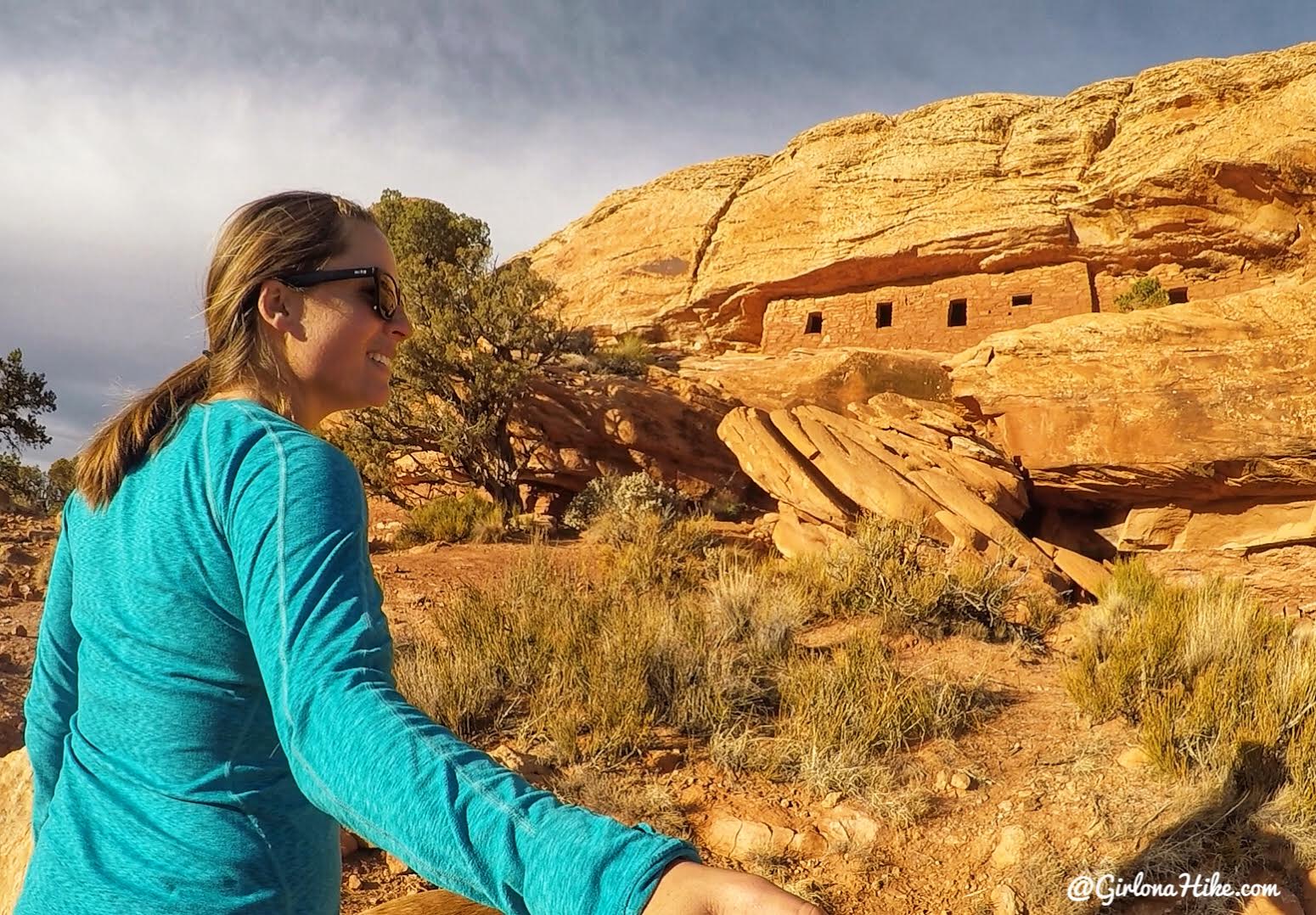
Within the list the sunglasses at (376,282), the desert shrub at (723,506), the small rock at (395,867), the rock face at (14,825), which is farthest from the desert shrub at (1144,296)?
the rock face at (14,825)

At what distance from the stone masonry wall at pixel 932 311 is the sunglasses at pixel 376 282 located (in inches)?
584

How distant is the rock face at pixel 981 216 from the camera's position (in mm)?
12484

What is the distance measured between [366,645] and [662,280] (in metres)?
17.6

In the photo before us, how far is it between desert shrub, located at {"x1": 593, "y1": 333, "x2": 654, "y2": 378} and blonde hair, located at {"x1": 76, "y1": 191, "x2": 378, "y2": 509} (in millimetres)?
12579

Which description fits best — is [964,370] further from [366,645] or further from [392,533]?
[366,645]

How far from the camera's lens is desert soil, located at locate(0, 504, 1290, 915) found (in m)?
3.57

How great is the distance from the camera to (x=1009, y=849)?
376 centimetres

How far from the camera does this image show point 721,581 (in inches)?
263

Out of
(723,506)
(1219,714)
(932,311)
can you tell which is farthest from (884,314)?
(1219,714)

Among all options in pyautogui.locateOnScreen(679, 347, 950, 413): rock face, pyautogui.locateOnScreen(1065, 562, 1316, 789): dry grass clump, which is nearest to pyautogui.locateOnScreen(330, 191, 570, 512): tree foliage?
pyautogui.locateOnScreen(679, 347, 950, 413): rock face

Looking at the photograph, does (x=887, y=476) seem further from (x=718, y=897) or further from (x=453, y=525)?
(x=718, y=897)

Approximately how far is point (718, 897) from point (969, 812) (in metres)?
4.10

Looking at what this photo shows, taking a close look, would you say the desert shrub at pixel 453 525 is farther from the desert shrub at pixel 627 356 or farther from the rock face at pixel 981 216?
the rock face at pixel 981 216

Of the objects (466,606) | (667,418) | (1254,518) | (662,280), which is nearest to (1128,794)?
(466,606)
